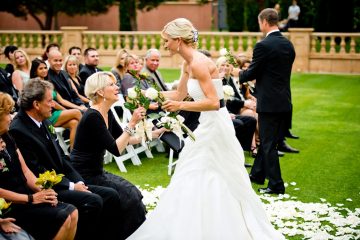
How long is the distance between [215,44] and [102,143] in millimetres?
17875

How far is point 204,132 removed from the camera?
20.8 ft

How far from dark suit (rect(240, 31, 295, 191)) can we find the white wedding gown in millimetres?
1923

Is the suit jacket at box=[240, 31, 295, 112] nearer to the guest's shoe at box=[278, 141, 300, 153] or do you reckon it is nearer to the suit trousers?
the suit trousers

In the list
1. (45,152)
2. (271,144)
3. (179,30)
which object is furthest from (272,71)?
(45,152)

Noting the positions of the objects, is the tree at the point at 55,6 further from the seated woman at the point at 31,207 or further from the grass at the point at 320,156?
the seated woman at the point at 31,207

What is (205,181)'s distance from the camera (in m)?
6.20

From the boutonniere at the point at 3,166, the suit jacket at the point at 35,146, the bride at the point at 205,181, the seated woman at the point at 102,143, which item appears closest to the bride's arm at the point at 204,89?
the bride at the point at 205,181

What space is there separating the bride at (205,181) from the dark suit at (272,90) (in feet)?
6.34

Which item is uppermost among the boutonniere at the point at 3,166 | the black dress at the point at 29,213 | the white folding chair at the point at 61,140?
the boutonniere at the point at 3,166

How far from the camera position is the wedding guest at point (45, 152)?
5.74 meters

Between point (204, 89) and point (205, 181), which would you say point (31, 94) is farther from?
point (205, 181)

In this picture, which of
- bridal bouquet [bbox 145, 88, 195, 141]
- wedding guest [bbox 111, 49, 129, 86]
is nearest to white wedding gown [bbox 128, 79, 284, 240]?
bridal bouquet [bbox 145, 88, 195, 141]

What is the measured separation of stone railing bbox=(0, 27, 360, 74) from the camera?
2181 cm

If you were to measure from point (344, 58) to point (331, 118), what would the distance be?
8.23 metres
